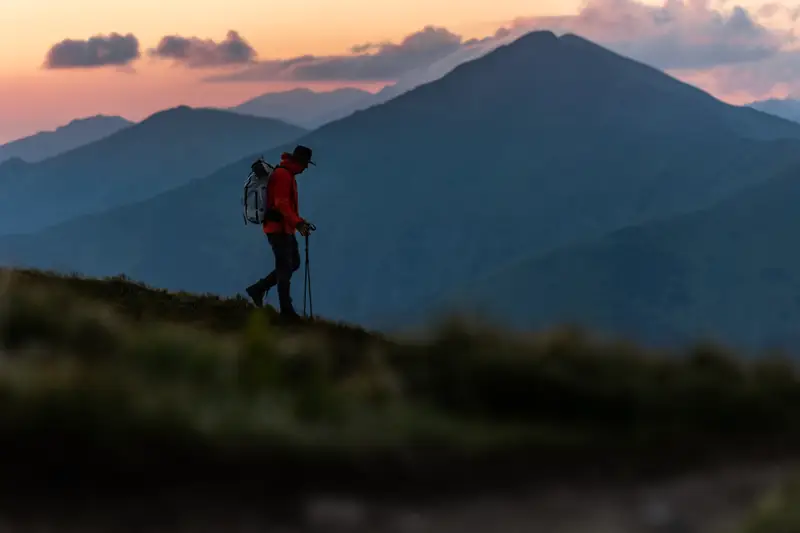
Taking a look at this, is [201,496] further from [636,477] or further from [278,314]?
[278,314]

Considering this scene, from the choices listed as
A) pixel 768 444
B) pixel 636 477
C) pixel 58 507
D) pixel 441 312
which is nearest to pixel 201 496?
pixel 58 507

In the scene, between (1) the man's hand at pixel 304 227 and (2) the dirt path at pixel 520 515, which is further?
(1) the man's hand at pixel 304 227

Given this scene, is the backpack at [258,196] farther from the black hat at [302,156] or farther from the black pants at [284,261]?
the black hat at [302,156]

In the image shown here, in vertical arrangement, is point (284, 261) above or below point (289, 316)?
above

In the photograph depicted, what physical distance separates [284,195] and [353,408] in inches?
364

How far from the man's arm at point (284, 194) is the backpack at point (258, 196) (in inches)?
7.4

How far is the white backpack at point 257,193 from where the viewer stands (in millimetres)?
16703

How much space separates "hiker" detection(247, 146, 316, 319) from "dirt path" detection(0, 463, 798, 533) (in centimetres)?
1001

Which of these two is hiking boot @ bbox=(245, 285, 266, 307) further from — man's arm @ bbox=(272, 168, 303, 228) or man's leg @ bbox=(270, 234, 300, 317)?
man's arm @ bbox=(272, 168, 303, 228)

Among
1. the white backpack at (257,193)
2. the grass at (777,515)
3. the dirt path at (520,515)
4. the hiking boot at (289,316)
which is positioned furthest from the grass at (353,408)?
the white backpack at (257,193)

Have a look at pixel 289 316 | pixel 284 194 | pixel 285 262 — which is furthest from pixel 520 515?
pixel 285 262

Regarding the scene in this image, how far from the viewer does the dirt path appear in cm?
585

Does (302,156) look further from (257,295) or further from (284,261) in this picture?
(257,295)

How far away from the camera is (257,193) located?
1673 cm
